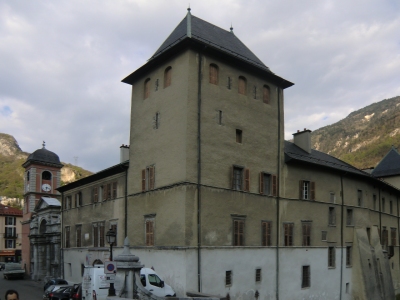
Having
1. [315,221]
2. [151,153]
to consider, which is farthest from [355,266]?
[151,153]

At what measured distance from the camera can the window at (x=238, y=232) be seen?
985 inches

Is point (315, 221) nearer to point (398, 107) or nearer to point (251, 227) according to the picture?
point (251, 227)

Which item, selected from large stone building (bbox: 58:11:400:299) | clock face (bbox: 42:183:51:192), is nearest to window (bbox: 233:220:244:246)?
large stone building (bbox: 58:11:400:299)

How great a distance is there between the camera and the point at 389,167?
161 ft

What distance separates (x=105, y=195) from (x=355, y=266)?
20368 millimetres

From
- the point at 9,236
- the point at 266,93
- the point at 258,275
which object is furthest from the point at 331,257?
the point at 9,236

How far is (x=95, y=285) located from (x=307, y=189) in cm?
1638

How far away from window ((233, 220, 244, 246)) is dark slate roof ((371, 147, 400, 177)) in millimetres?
29437

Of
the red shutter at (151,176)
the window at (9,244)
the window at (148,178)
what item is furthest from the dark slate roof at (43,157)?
the window at (9,244)

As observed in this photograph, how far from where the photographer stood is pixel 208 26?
28.8 meters

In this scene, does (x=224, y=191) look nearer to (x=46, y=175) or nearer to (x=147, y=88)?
(x=147, y=88)

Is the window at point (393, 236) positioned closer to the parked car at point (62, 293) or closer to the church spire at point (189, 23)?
the church spire at point (189, 23)

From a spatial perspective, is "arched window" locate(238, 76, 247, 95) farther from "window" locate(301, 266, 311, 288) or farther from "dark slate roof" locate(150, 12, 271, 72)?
"window" locate(301, 266, 311, 288)

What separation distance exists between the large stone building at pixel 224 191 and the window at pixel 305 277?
3.9 inches
